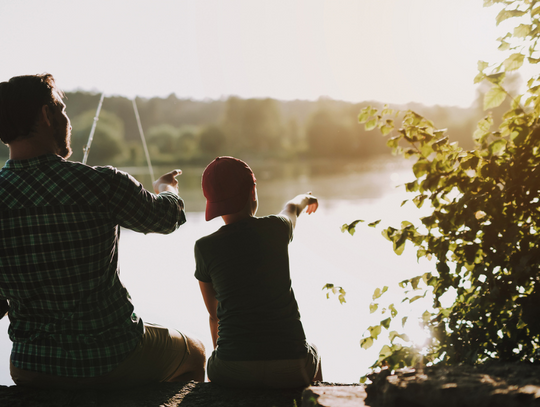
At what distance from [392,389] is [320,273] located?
12.1ft

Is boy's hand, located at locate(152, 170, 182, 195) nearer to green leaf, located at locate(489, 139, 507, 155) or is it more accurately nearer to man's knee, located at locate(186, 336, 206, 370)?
man's knee, located at locate(186, 336, 206, 370)

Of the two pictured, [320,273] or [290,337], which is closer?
[290,337]

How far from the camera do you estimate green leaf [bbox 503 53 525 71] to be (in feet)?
3.92

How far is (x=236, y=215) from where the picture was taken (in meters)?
1.61

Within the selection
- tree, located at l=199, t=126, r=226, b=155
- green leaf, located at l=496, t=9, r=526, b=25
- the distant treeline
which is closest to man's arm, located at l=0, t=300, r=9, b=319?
green leaf, located at l=496, t=9, r=526, b=25

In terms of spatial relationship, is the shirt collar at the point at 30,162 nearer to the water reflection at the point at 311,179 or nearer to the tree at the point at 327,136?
Result: the water reflection at the point at 311,179

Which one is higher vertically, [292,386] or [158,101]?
[158,101]

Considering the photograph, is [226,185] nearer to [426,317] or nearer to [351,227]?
[351,227]

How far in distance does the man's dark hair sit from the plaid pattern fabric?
95 mm

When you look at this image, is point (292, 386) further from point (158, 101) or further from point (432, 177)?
point (158, 101)

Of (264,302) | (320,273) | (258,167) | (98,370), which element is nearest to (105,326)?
(98,370)

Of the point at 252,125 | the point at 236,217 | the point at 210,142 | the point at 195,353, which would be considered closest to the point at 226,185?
the point at 236,217

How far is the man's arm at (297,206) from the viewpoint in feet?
5.92

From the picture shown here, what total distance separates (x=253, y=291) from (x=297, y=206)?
0.47 metres
